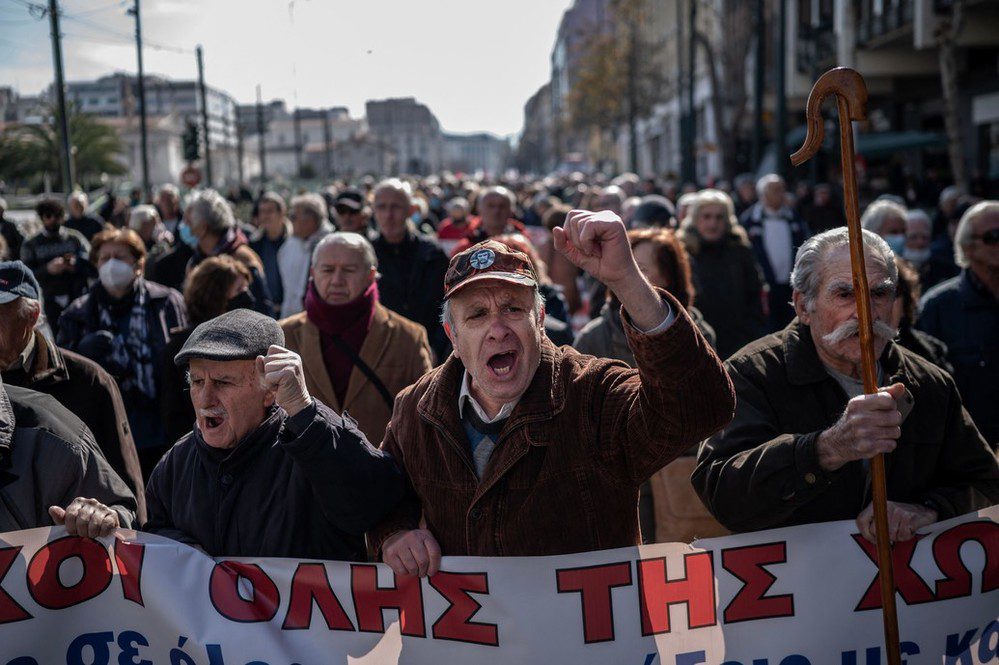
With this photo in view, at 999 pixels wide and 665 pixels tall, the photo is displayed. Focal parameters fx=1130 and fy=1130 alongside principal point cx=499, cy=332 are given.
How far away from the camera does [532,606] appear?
3.03 meters

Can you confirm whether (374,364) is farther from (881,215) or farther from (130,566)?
(881,215)

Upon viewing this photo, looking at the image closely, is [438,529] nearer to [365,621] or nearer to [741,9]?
[365,621]

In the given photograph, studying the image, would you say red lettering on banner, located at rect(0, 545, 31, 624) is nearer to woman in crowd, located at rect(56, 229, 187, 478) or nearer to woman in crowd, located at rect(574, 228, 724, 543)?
woman in crowd, located at rect(574, 228, 724, 543)

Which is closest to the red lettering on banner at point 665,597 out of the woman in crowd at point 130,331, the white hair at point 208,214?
the woman in crowd at point 130,331

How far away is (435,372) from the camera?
3.21m

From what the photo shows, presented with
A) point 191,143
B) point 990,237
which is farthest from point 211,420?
point 191,143

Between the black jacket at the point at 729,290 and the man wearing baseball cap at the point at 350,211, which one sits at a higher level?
the man wearing baseball cap at the point at 350,211

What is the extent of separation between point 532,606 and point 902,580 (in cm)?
101

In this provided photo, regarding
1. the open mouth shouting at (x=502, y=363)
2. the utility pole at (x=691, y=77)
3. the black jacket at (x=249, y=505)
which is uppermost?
the utility pole at (x=691, y=77)

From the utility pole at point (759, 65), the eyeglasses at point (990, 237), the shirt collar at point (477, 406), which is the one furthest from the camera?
the utility pole at point (759, 65)

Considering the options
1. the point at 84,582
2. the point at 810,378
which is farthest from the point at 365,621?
the point at 810,378

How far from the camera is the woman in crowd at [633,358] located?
4.42 meters

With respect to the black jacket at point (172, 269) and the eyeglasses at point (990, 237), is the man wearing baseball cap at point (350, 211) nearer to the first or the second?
the black jacket at point (172, 269)

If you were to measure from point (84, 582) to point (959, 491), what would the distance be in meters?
2.50
